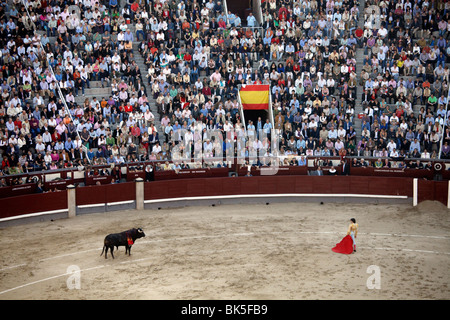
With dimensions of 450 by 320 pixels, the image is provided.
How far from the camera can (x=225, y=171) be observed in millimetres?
25688

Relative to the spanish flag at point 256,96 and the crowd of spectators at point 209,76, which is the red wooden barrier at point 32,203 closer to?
the crowd of spectators at point 209,76

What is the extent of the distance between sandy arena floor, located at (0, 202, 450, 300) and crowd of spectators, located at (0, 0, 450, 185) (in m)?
4.12

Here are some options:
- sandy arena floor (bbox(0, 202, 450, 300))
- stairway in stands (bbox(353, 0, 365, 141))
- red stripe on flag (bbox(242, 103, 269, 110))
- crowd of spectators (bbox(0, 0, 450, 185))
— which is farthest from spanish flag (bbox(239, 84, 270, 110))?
sandy arena floor (bbox(0, 202, 450, 300))

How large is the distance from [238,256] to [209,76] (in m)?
13.6

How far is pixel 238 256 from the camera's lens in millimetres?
17953

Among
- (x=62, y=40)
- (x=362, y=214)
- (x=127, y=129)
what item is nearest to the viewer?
(x=362, y=214)

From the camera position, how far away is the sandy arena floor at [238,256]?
15.3m

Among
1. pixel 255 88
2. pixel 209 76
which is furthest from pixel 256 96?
pixel 209 76

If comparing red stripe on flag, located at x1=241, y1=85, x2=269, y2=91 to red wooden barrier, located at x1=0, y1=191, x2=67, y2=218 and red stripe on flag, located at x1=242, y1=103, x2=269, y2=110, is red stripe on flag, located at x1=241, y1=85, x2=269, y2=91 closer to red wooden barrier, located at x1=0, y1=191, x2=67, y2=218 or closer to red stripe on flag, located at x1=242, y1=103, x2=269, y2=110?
red stripe on flag, located at x1=242, y1=103, x2=269, y2=110

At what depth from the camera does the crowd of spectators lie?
86.4 feet

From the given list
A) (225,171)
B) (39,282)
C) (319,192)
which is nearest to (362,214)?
(319,192)

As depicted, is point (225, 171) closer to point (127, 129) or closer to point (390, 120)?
point (127, 129)

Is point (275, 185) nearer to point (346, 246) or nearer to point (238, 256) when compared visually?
point (346, 246)
